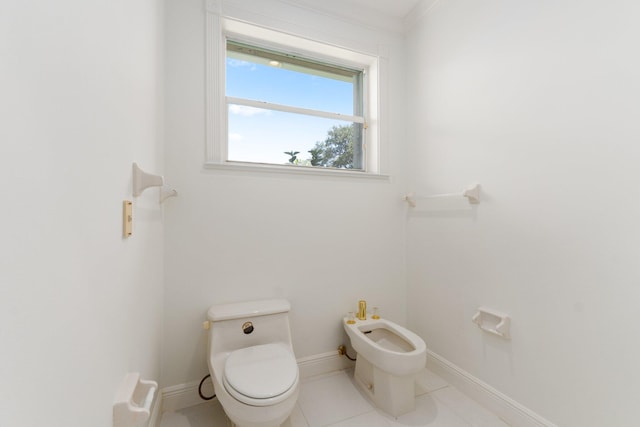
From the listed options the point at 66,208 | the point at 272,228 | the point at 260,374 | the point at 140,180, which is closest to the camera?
the point at 66,208

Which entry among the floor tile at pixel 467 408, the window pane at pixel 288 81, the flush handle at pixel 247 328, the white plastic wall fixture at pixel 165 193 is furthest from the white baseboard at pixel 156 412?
the window pane at pixel 288 81

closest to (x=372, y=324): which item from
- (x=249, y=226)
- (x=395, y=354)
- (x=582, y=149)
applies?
(x=395, y=354)

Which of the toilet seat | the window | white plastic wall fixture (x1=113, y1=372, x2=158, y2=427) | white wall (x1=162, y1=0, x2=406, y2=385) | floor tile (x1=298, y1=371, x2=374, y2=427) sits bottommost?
floor tile (x1=298, y1=371, x2=374, y2=427)

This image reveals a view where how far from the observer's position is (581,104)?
3.90 feet

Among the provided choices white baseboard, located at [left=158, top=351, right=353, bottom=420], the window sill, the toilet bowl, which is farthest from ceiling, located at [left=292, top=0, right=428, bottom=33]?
white baseboard, located at [left=158, top=351, right=353, bottom=420]

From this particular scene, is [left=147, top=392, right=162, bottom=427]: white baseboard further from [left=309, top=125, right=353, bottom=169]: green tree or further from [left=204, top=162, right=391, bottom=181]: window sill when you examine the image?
[left=309, top=125, right=353, bottom=169]: green tree

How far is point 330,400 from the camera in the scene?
1.62 metres

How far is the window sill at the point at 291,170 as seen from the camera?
65.5 inches

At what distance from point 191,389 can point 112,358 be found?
103cm

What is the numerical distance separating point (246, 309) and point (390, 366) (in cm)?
86

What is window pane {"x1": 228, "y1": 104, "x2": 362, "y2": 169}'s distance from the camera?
72.4 inches

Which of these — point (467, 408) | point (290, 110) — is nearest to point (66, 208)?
point (290, 110)

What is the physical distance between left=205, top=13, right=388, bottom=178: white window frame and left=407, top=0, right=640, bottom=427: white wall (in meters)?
0.46

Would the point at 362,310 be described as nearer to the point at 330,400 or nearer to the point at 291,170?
the point at 330,400
